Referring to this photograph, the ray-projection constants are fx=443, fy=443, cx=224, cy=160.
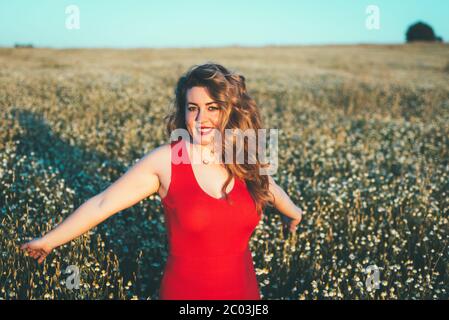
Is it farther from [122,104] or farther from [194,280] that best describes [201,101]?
[122,104]

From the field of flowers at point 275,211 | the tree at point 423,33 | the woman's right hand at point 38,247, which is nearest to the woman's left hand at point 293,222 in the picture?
the field of flowers at point 275,211

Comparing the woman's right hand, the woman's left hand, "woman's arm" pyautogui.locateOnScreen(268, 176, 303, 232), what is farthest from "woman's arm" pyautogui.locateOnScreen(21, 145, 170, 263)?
the woman's left hand

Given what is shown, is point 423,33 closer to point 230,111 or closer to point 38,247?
point 230,111

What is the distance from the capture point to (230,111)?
10.7 ft

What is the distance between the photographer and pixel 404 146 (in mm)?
9250

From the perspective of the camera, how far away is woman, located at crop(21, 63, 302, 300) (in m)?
2.98

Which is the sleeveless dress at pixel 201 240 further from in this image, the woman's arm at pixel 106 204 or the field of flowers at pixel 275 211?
the field of flowers at pixel 275 211

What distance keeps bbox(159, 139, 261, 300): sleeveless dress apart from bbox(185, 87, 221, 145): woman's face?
0.21 m

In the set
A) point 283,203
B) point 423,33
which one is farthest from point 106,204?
point 423,33

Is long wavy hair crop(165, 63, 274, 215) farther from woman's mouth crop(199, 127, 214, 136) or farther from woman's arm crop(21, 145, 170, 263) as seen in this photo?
woman's arm crop(21, 145, 170, 263)

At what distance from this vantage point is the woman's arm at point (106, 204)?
2978 mm

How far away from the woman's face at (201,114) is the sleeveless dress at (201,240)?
0.21 meters

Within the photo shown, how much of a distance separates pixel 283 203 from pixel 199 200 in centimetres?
103

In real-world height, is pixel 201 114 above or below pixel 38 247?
above
